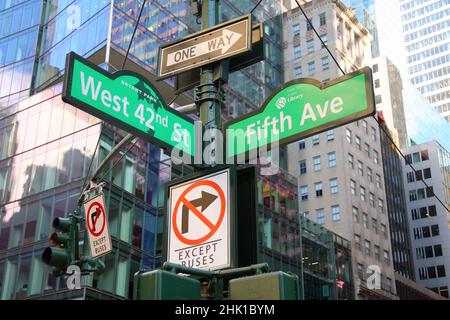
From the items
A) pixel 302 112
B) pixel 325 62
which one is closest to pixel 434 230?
pixel 325 62

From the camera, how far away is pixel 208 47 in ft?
21.5

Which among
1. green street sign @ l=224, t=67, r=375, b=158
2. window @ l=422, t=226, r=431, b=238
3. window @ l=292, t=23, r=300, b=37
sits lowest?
green street sign @ l=224, t=67, r=375, b=158

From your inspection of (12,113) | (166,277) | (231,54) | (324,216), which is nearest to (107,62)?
(12,113)

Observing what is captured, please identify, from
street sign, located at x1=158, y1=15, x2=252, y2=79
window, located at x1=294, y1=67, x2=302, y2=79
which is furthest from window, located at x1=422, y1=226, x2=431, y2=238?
street sign, located at x1=158, y1=15, x2=252, y2=79

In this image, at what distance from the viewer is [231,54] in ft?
20.9

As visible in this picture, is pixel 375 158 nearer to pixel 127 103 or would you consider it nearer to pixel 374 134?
pixel 374 134

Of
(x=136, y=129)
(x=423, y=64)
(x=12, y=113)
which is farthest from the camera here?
(x=423, y=64)

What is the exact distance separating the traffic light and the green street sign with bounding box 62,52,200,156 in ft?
22.0

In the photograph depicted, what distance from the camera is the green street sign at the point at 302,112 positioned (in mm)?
5602

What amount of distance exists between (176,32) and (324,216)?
3301 centimetres

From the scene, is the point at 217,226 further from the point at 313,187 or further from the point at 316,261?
the point at 313,187

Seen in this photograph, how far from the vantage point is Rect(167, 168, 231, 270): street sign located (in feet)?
16.9

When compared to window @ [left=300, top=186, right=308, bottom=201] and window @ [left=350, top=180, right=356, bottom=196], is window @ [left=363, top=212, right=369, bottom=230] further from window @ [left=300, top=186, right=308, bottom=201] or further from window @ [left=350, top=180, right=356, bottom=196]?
window @ [left=300, top=186, right=308, bottom=201]

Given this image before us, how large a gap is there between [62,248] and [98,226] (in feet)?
4.34
